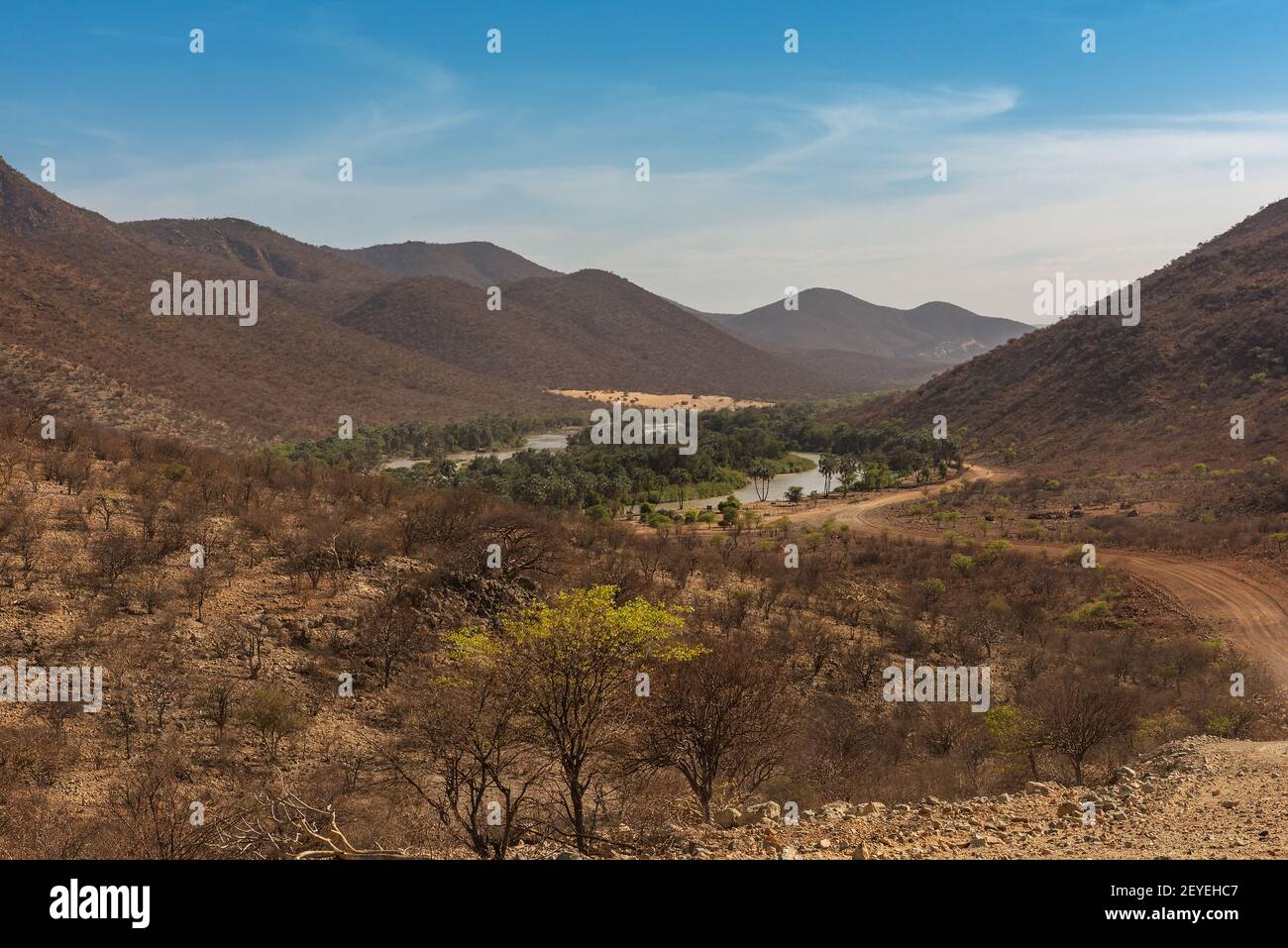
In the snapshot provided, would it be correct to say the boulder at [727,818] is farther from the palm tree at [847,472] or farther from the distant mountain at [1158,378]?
the distant mountain at [1158,378]

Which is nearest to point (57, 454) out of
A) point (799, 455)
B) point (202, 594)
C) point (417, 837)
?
point (202, 594)

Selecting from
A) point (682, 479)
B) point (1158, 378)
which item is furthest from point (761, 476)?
point (1158, 378)

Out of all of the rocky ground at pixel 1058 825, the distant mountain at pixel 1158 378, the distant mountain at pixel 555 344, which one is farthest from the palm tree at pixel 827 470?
the distant mountain at pixel 555 344

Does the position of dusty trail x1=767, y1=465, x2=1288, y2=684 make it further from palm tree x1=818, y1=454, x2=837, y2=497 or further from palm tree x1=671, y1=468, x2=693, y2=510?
palm tree x1=818, y1=454, x2=837, y2=497

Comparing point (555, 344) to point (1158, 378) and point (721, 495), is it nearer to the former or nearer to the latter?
point (721, 495)

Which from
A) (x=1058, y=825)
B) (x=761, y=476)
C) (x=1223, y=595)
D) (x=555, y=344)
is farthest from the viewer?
(x=555, y=344)
